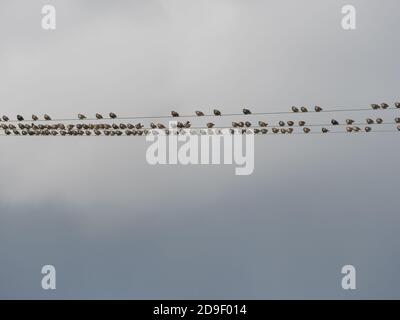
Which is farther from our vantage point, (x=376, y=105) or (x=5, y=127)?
(x=5, y=127)

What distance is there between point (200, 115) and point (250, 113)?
521cm

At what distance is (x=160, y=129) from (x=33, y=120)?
12724 mm

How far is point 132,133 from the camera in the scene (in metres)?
118

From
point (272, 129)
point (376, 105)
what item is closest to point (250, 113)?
point (272, 129)

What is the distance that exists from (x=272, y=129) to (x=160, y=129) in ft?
30.3

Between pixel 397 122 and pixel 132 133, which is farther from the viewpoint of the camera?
pixel 132 133

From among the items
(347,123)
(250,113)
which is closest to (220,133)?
(250,113)

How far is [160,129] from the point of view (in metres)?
115

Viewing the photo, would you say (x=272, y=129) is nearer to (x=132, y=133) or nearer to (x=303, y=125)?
(x=303, y=125)

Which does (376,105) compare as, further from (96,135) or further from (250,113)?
(96,135)

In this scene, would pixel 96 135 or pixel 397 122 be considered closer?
pixel 397 122

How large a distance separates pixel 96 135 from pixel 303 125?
18331 mm

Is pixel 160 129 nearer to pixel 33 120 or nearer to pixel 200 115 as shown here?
pixel 200 115

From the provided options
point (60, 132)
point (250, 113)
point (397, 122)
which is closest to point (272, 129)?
point (250, 113)
